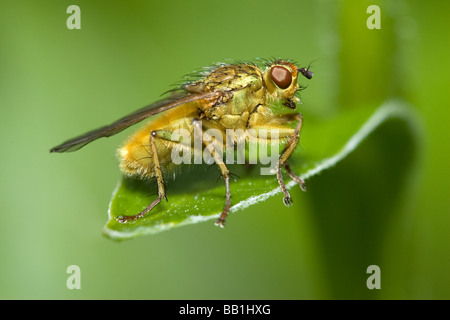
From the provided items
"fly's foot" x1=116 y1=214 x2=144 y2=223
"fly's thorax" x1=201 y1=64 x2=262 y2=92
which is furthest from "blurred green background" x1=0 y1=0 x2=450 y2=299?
"fly's foot" x1=116 y1=214 x2=144 y2=223

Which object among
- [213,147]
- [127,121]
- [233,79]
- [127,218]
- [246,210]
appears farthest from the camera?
[246,210]

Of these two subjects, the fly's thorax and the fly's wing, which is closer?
the fly's wing

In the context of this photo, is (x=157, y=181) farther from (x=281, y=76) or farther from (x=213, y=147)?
(x=281, y=76)

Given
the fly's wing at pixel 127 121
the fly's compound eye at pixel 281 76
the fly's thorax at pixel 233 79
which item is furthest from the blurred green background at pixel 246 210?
the fly's wing at pixel 127 121

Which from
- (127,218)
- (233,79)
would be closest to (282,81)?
(233,79)

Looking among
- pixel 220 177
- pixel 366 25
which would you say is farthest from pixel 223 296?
pixel 366 25

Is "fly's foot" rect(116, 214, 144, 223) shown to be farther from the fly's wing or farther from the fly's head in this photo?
the fly's head
